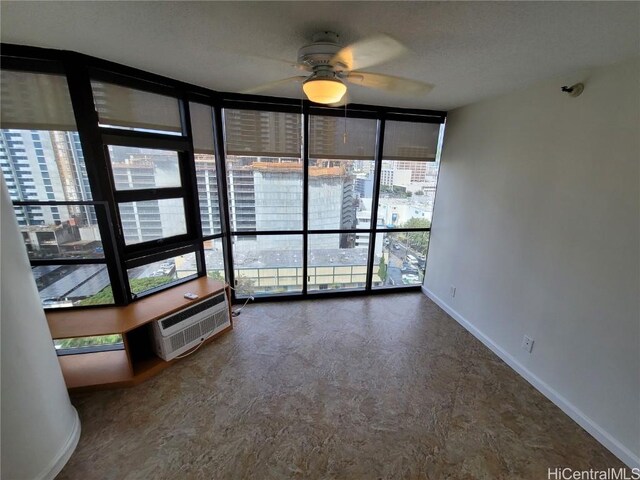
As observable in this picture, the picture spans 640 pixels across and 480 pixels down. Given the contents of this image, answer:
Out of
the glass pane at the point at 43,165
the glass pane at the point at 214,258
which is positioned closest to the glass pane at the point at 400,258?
the glass pane at the point at 214,258

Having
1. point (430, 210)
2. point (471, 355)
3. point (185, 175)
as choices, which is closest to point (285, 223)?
point (185, 175)

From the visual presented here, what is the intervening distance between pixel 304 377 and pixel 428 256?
2.46 m

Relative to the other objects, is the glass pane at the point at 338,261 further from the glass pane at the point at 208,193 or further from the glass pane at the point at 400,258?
the glass pane at the point at 208,193

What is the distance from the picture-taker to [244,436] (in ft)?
5.73

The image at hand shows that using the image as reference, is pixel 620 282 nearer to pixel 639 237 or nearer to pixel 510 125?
pixel 639 237

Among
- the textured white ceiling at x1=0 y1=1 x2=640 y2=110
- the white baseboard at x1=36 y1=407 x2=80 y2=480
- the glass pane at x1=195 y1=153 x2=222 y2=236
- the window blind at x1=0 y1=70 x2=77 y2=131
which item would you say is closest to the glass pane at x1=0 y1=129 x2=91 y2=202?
the window blind at x1=0 y1=70 x2=77 y2=131

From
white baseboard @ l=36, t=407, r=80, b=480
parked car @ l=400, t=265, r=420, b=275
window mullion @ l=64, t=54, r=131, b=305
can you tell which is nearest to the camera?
white baseboard @ l=36, t=407, r=80, b=480

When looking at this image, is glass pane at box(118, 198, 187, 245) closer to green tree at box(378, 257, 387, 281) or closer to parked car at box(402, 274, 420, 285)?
green tree at box(378, 257, 387, 281)

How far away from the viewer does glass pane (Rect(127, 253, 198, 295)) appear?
2480 millimetres

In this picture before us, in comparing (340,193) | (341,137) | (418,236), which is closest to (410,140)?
(341,137)

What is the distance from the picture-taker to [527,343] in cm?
227

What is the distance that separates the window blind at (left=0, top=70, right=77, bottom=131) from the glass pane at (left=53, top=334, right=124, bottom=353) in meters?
1.76

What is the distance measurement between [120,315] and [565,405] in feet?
11.8

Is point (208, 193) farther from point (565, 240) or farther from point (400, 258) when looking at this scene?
point (565, 240)
